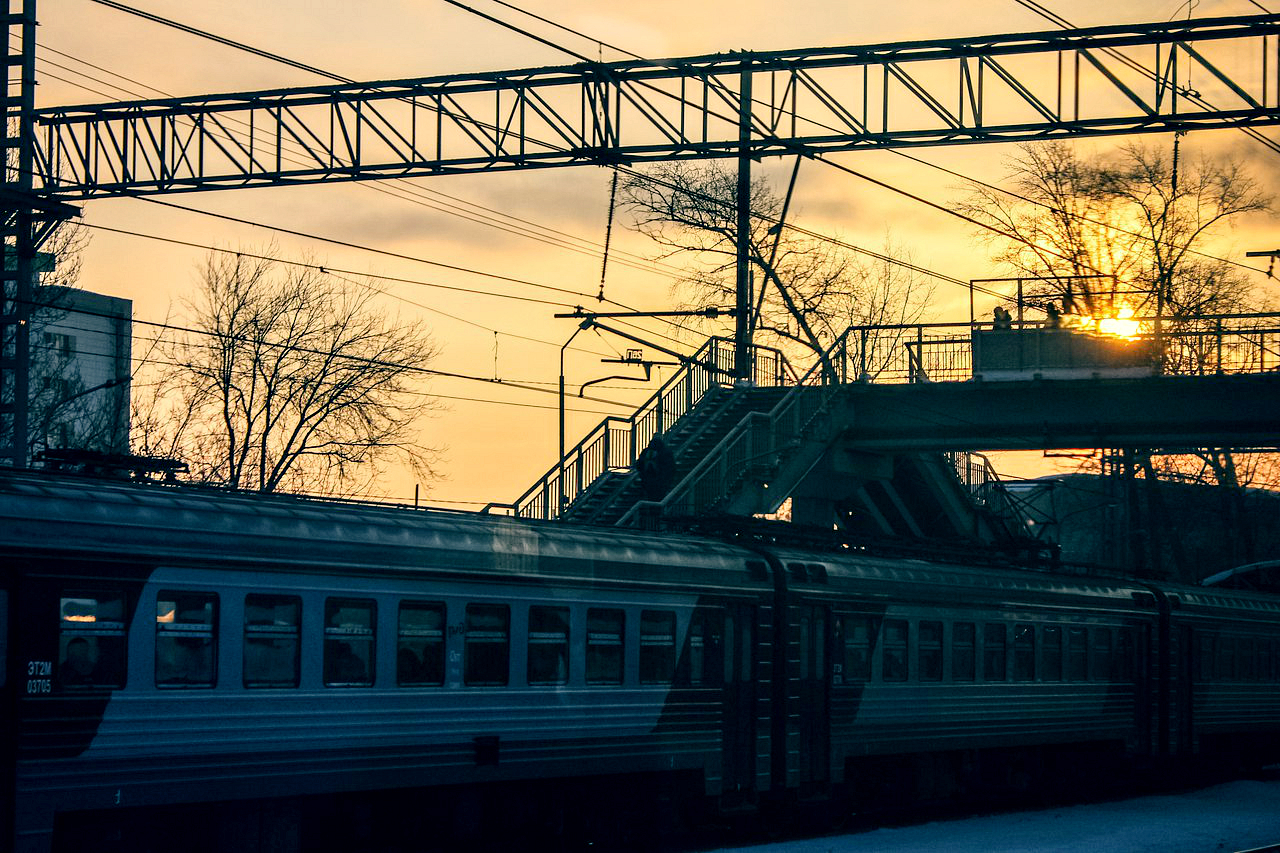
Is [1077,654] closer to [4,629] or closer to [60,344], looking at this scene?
[4,629]

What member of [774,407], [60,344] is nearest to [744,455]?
[774,407]

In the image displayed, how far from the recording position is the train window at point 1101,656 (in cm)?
2681

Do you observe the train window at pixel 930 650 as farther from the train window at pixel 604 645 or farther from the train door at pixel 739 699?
the train window at pixel 604 645

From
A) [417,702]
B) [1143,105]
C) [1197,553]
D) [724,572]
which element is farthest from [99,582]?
[1197,553]

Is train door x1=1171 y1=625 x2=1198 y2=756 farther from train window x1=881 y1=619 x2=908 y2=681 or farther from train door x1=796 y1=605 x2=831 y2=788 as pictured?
train door x1=796 y1=605 x2=831 y2=788

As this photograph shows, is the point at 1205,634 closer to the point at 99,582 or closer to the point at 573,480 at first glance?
the point at 573,480

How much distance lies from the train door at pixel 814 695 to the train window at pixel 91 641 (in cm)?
897

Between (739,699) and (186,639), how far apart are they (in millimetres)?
7280

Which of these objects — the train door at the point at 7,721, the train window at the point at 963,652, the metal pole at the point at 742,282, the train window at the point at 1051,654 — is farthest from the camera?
the metal pole at the point at 742,282

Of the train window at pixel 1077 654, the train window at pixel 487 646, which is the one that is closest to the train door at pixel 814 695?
the train window at pixel 487 646

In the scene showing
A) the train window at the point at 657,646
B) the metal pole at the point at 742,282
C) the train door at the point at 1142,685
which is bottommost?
the train door at the point at 1142,685

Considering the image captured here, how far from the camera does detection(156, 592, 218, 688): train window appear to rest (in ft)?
44.1

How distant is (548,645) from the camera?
16.8 metres

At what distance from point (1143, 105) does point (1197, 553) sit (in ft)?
215
